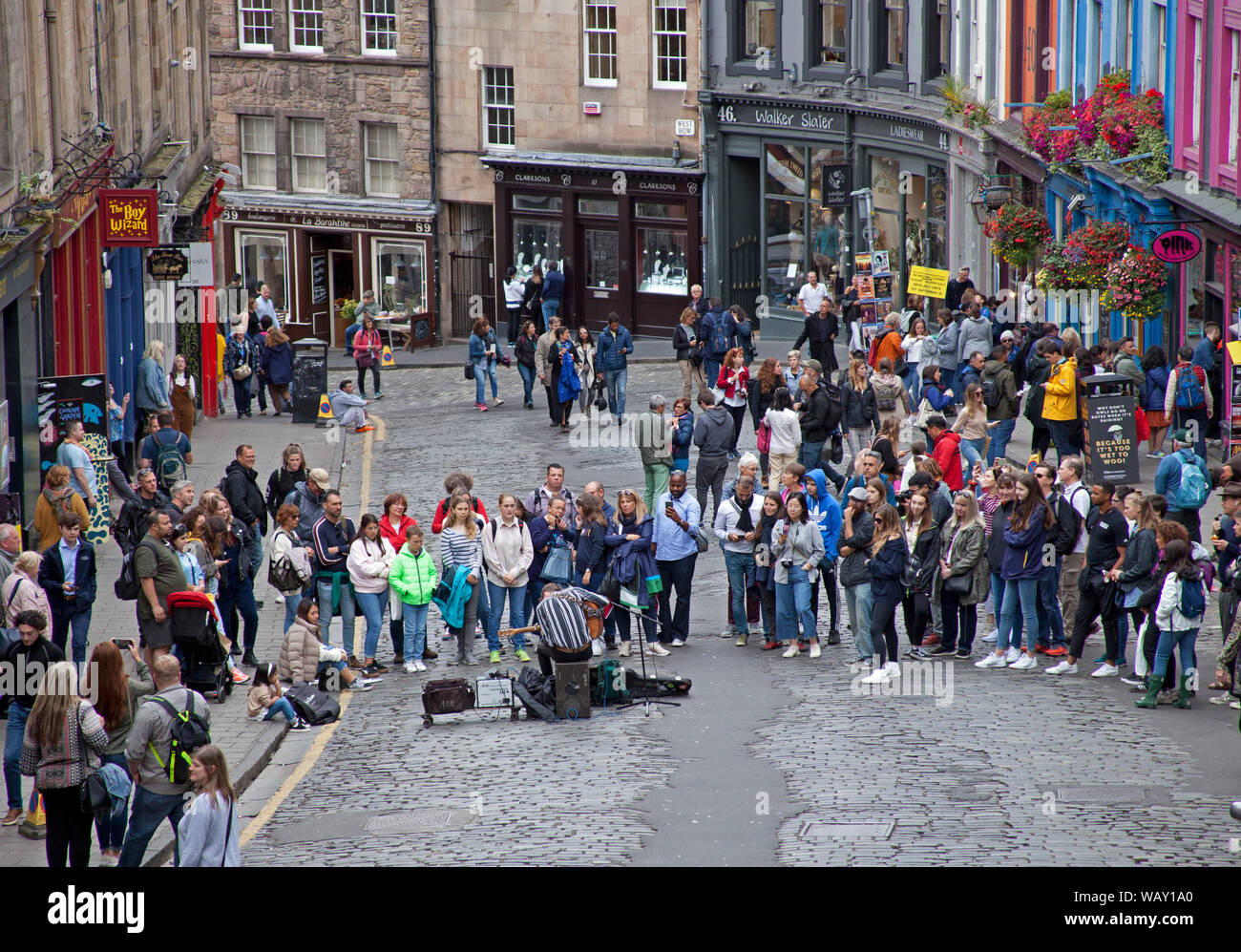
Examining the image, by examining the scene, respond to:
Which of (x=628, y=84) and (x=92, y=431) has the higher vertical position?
(x=628, y=84)

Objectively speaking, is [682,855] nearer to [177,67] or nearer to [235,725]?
[235,725]

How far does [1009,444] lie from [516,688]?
12090 mm

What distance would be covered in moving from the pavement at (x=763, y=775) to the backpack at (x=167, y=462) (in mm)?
5090

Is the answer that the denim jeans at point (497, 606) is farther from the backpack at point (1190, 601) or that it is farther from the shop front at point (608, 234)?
the shop front at point (608, 234)

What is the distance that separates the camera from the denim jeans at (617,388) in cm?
2878

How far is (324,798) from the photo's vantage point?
43.3 ft

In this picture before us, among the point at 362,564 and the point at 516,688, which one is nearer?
the point at 516,688

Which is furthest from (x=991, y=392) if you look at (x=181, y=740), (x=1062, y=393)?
(x=181, y=740)

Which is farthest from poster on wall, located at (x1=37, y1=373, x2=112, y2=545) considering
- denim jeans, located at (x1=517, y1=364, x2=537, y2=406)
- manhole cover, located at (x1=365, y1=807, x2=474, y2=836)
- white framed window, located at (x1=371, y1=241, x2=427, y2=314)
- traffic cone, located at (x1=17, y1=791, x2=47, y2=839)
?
white framed window, located at (x1=371, y1=241, x2=427, y2=314)

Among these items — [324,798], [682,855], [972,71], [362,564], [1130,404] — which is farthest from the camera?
[972,71]

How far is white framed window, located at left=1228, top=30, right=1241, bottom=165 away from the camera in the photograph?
2341 cm

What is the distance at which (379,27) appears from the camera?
42094 mm

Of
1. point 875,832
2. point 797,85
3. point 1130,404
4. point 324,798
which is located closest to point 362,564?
point 324,798

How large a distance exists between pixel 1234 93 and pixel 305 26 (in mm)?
25380
